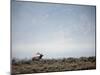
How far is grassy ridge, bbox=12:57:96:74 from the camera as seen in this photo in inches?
82.3

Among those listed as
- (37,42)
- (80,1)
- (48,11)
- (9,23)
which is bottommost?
(37,42)

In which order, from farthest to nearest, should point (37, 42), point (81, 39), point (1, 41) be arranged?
point (81, 39)
point (37, 42)
point (1, 41)

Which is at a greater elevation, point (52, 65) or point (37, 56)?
point (37, 56)

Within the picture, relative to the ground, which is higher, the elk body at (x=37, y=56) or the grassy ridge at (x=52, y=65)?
the elk body at (x=37, y=56)

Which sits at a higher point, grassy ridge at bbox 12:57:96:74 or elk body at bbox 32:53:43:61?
elk body at bbox 32:53:43:61

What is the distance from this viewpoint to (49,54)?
2193mm

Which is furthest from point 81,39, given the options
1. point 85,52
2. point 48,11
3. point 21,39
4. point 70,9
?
point 21,39

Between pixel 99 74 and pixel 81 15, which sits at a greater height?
pixel 81 15

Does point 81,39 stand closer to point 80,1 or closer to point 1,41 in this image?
point 80,1

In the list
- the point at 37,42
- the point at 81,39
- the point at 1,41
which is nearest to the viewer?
the point at 1,41

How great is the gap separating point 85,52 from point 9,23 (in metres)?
1.03

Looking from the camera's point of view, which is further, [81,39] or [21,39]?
[81,39]

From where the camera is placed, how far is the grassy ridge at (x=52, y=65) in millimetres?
2090

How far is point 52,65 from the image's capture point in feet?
7.22
